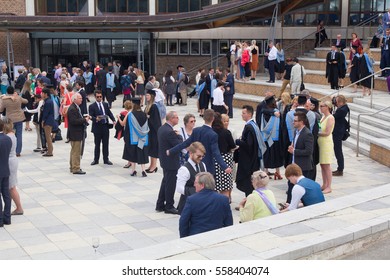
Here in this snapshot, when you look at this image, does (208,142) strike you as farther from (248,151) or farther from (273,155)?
(273,155)

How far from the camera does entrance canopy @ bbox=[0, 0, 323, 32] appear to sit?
27.8 metres

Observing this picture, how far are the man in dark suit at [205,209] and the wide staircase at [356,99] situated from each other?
8.03 metres

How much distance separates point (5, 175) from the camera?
10.0 meters

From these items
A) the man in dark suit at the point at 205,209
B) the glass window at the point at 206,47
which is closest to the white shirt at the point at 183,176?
the man in dark suit at the point at 205,209

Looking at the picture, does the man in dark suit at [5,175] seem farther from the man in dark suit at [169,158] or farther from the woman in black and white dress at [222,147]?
the woman in black and white dress at [222,147]

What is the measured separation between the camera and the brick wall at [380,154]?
576 inches

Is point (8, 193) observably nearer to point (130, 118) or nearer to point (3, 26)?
point (130, 118)

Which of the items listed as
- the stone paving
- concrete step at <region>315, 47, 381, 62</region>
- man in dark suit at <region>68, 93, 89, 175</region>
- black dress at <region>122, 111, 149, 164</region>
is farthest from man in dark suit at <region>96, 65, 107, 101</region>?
black dress at <region>122, 111, 149, 164</region>

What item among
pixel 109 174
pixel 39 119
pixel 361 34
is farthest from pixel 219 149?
pixel 361 34

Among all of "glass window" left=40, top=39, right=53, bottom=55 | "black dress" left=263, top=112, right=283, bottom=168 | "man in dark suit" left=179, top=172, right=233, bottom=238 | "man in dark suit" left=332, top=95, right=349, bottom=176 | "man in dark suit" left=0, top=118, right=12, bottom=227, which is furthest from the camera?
"glass window" left=40, top=39, right=53, bottom=55

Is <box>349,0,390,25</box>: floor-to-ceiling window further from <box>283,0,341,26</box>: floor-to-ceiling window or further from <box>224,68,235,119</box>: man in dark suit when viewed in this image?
<box>224,68,235,119</box>: man in dark suit

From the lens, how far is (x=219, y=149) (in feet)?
35.0

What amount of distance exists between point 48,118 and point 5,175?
624 cm

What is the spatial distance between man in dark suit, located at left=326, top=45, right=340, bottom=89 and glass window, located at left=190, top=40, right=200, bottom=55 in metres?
15.1
